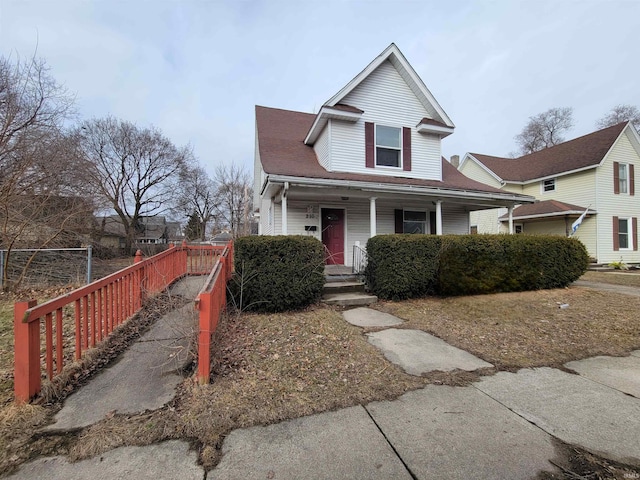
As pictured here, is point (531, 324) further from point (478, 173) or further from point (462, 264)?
point (478, 173)

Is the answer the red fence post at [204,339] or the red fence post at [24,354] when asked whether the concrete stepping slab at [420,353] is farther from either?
the red fence post at [24,354]

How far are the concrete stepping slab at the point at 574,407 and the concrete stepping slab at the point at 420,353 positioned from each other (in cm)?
41

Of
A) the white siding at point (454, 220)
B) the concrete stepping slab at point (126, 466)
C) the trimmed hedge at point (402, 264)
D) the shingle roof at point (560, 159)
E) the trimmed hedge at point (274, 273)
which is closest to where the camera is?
the concrete stepping slab at point (126, 466)

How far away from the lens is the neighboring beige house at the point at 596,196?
14.9 m

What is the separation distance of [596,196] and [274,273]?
18.6 metres

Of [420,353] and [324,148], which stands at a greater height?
[324,148]

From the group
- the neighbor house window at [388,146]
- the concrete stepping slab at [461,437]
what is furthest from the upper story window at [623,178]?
the concrete stepping slab at [461,437]

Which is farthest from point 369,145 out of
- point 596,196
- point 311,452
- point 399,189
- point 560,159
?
point 560,159

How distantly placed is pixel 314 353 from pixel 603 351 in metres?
4.12

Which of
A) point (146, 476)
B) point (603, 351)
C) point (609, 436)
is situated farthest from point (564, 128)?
point (146, 476)

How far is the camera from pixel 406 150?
32.9 ft

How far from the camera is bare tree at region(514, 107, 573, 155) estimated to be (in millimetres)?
30250

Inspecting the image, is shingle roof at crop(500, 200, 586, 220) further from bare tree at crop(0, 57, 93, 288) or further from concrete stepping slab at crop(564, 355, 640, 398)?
bare tree at crop(0, 57, 93, 288)

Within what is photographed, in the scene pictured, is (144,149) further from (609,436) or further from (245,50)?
(609,436)
